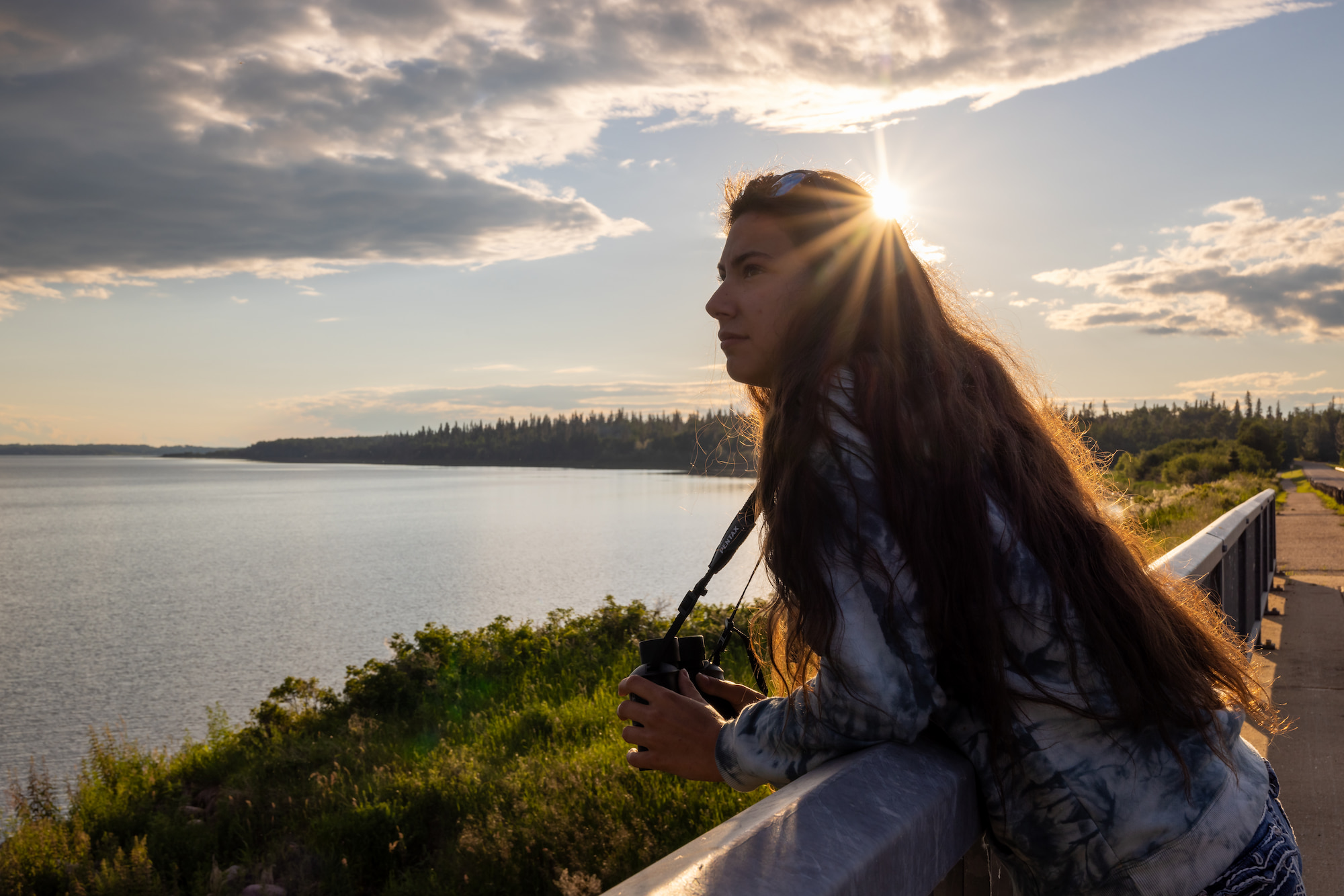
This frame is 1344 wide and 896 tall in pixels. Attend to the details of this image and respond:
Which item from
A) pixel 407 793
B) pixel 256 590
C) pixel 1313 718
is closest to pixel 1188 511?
pixel 1313 718

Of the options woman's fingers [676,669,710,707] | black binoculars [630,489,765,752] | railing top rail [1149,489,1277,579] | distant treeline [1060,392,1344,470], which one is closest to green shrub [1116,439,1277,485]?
distant treeline [1060,392,1344,470]

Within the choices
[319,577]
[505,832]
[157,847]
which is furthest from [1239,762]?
[319,577]

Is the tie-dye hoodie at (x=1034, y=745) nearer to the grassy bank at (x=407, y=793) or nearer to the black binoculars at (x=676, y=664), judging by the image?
→ the black binoculars at (x=676, y=664)

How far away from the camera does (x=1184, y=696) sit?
132cm

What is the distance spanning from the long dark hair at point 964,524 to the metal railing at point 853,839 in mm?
156

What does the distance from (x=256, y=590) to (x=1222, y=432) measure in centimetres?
11080

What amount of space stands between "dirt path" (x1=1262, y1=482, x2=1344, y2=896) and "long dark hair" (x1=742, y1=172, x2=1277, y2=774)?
7.22ft

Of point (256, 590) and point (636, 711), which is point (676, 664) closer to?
point (636, 711)

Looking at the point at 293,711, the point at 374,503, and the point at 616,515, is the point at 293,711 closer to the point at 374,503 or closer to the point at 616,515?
the point at 616,515

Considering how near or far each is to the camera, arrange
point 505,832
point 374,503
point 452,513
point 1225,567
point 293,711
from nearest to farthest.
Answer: point 1225,567 → point 505,832 → point 293,711 → point 452,513 → point 374,503

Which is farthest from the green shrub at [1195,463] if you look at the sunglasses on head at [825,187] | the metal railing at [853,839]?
the metal railing at [853,839]

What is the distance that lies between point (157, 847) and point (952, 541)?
25.8 feet

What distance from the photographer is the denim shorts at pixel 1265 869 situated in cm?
128

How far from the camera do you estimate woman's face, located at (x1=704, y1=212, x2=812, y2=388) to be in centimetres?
171
